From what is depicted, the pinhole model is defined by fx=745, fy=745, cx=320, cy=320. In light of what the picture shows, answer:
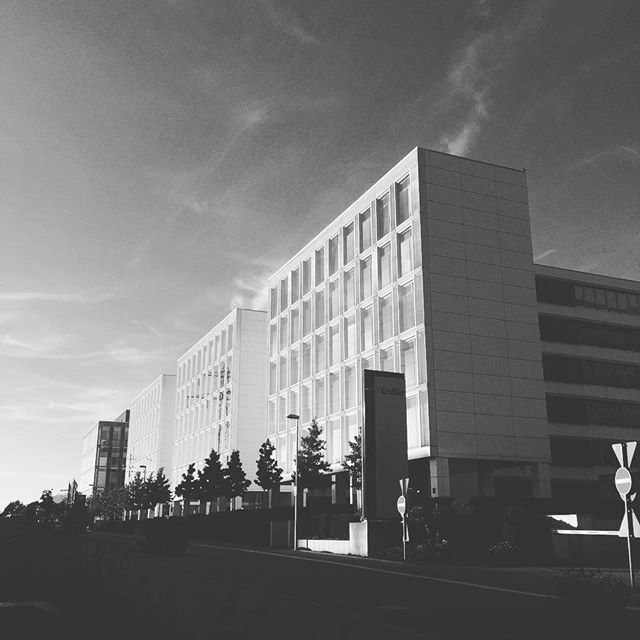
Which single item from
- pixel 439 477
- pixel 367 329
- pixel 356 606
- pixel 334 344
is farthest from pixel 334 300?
pixel 356 606

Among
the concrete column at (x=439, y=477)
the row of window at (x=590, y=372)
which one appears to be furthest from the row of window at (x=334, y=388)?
the row of window at (x=590, y=372)

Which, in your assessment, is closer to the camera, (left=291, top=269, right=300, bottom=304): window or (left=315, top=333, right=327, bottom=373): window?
(left=315, top=333, right=327, bottom=373): window

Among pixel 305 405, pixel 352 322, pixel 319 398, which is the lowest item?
pixel 305 405

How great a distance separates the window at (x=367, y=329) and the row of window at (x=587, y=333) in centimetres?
1572

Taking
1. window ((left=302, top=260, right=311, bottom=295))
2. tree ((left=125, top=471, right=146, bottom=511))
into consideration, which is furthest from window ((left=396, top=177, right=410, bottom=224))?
tree ((left=125, top=471, right=146, bottom=511))

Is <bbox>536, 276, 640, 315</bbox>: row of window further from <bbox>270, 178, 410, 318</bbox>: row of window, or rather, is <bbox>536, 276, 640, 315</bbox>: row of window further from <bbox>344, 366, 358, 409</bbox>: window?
<bbox>344, 366, 358, 409</bbox>: window

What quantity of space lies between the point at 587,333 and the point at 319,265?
26.1 metres

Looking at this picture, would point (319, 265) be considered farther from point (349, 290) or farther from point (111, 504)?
point (111, 504)

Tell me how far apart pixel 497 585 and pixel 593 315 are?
179 feet

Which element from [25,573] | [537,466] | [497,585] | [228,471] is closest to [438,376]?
[537,466]

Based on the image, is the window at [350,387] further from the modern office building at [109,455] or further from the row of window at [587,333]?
the modern office building at [109,455]

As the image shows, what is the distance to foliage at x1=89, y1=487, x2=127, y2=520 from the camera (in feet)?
388

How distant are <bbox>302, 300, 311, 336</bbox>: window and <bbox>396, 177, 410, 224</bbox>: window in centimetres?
1710

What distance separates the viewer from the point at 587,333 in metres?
68.3
